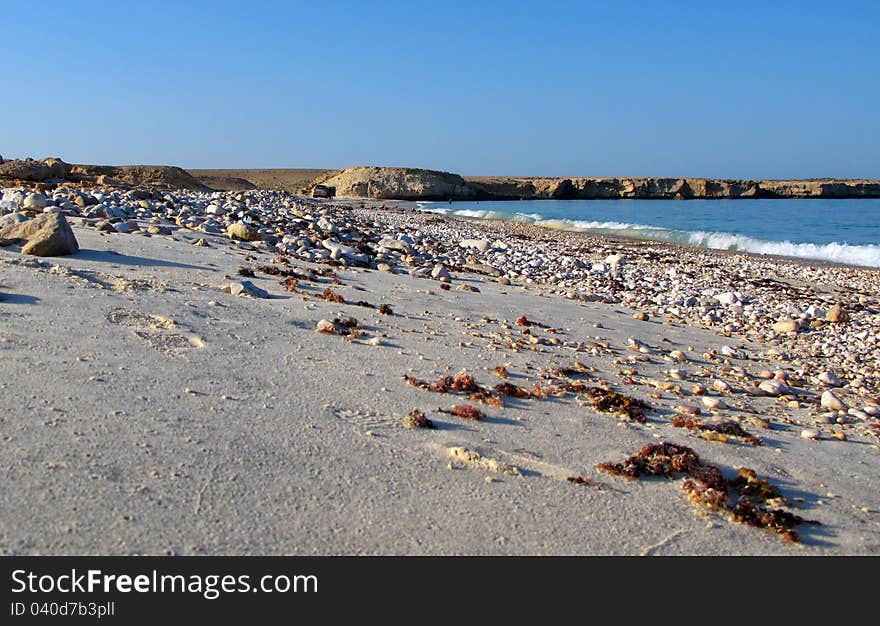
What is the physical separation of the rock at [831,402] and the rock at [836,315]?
411cm

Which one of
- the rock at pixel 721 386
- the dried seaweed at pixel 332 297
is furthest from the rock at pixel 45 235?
the rock at pixel 721 386

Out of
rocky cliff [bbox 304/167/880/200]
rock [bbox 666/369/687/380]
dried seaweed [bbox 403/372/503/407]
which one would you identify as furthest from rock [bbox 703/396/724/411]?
rocky cliff [bbox 304/167/880/200]

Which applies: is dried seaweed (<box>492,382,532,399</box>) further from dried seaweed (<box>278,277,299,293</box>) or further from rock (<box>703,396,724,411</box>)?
dried seaweed (<box>278,277,299,293</box>)

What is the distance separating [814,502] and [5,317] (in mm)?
4867

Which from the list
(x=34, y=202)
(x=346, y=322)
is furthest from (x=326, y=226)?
(x=346, y=322)

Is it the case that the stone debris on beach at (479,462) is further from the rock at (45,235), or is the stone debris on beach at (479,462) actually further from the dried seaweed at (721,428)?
the rock at (45,235)

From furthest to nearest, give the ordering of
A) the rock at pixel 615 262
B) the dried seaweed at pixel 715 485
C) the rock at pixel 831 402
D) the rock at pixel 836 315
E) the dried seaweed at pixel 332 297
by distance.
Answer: the rock at pixel 615 262, the rock at pixel 836 315, the dried seaweed at pixel 332 297, the rock at pixel 831 402, the dried seaweed at pixel 715 485

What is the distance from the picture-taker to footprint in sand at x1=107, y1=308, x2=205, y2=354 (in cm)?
445

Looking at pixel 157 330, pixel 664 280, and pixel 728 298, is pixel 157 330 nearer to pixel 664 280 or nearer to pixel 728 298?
pixel 728 298

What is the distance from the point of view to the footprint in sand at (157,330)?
14.6ft

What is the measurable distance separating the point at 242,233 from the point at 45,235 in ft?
12.0

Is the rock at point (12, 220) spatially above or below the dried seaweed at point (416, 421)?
above
